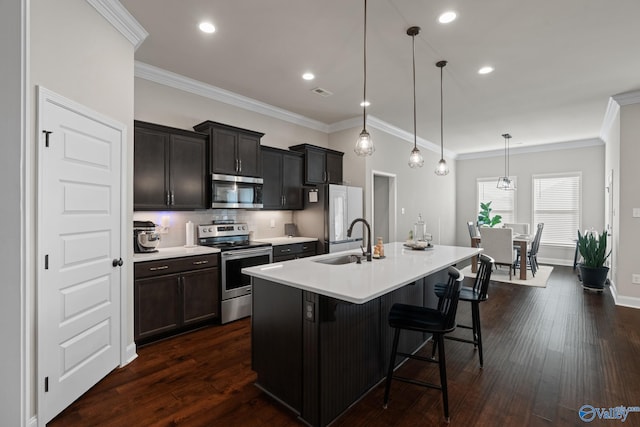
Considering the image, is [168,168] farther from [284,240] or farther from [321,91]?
[321,91]

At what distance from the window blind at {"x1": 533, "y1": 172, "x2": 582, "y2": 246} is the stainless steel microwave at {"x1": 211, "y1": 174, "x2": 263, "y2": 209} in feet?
24.3

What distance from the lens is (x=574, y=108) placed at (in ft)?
16.5

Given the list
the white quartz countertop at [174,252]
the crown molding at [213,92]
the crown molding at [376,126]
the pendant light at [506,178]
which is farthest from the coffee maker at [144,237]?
the pendant light at [506,178]

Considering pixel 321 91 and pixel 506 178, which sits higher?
pixel 321 91

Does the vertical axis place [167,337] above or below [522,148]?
below

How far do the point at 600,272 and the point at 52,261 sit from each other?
6.96 meters

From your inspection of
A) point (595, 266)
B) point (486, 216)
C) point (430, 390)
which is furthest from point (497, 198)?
point (430, 390)

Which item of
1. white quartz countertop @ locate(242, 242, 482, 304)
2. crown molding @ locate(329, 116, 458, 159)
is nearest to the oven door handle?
white quartz countertop @ locate(242, 242, 482, 304)

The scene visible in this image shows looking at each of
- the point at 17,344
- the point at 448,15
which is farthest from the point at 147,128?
the point at 448,15

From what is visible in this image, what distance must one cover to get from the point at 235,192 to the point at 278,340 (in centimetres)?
242

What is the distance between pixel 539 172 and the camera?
7.86 m

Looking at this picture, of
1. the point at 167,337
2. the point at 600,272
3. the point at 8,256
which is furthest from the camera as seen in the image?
the point at 600,272

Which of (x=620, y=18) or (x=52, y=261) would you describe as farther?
(x=620, y=18)

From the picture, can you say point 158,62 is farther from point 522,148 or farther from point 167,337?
point 522,148
